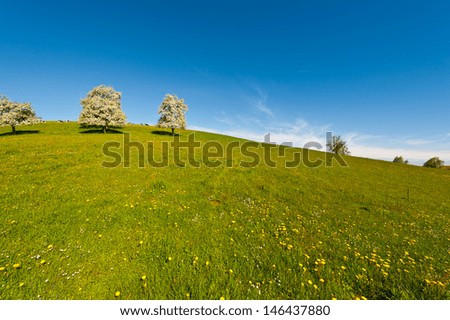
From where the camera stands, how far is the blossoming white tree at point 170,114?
194 ft

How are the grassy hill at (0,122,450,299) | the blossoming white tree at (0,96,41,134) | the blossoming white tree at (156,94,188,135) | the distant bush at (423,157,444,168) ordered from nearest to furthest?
the grassy hill at (0,122,450,299) < the blossoming white tree at (0,96,41,134) < the blossoming white tree at (156,94,188,135) < the distant bush at (423,157,444,168)

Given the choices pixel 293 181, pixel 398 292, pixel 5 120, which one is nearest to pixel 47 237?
pixel 398 292

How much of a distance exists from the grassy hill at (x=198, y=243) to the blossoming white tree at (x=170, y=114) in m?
45.4

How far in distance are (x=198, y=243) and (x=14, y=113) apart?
65.0 metres

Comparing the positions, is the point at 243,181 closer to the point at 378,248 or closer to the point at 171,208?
the point at 171,208

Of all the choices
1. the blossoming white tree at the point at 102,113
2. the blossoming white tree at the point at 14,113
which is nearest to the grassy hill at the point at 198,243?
the blossoming white tree at the point at 102,113

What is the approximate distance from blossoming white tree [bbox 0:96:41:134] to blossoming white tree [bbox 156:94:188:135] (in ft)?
105

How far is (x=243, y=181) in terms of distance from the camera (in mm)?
18406

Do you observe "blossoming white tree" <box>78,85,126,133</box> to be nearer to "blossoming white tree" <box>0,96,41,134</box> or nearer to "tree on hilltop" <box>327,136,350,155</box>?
"blossoming white tree" <box>0,96,41,134</box>

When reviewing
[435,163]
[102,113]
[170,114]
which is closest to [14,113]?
[102,113]

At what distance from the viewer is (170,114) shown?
5962 centimetres

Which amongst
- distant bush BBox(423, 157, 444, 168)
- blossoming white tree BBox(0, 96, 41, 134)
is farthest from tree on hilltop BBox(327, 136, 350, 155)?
blossoming white tree BBox(0, 96, 41, 134)

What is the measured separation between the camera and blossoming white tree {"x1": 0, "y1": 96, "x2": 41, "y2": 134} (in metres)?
45.0
